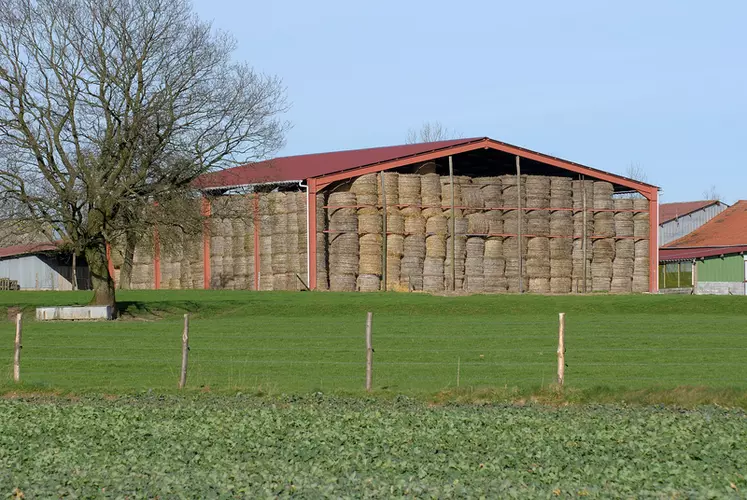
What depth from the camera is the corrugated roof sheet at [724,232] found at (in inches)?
2758

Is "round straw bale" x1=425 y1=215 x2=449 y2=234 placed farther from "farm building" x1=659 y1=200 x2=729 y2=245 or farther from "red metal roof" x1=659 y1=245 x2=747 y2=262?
"farm building" x1=659 y1=200 x2=729 y2=245

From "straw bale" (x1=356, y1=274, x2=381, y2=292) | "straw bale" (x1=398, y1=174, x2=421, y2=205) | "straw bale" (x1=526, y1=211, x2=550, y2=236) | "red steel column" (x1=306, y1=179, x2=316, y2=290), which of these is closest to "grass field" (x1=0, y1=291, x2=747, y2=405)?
"red steel column" (x1=306, y1=179, x2=316, y2=290)

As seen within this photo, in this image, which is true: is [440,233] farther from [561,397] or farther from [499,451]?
[499,451]

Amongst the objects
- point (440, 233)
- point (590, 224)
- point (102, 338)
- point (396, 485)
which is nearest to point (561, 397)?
point (396, 485)

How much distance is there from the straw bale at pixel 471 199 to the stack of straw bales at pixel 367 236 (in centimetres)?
455

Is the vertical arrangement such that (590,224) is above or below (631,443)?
above

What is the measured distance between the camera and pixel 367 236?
160 feet

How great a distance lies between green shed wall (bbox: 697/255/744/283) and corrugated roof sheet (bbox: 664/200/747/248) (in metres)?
7.29

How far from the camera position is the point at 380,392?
17.7m

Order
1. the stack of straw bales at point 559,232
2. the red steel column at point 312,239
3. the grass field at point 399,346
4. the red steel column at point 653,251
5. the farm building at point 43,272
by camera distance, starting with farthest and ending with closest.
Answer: the farm building at point 43,272 < the red steel column at point 653,251 < the stack of straw bales at point 559,232 < the red steel column at point 312,239 < the grass field at point 399,346

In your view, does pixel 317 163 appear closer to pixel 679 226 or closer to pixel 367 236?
pixel 367 236

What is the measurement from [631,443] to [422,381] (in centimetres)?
770

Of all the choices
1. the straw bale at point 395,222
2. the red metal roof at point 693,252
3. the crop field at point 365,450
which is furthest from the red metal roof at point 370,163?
the crop field at point 365,450

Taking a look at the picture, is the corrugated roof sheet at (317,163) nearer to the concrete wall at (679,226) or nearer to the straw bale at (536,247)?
the straw bale at (536,247)
